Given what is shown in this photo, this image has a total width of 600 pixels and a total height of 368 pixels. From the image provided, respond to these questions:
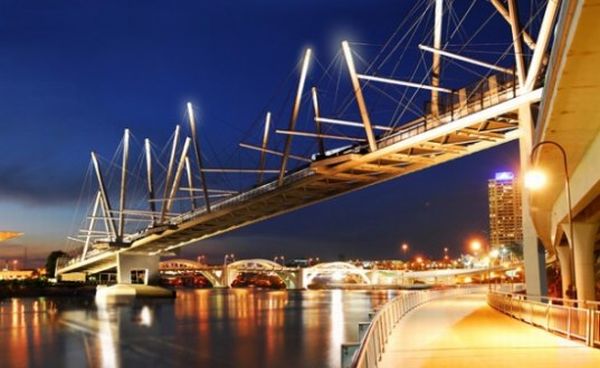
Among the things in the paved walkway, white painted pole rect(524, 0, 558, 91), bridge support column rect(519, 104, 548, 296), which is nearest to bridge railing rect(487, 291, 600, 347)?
the paved walkway

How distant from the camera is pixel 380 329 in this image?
53.0ft

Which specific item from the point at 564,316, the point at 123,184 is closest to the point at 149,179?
the point at 123,184

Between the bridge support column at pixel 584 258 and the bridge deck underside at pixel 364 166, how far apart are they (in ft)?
19.0

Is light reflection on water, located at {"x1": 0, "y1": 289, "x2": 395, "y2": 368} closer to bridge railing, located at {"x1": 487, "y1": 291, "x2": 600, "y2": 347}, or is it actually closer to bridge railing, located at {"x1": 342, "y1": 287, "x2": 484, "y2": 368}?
bridge railing, located at {"x1": 342, "y1": 287, "x2": 484, "y2": 368}

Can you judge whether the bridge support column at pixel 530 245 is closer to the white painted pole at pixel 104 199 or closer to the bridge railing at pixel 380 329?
the bridge railing at pixel 380 329

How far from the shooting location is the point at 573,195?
80.3 ft

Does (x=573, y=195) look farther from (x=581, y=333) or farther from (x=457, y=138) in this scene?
(x=457, y=138)

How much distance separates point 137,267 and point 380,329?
295ft

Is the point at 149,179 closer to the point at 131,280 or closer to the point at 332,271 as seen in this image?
the point at 131,280

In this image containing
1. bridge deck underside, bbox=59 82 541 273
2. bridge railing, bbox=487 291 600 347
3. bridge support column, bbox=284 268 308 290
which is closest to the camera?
bridge railing, bbox=487 291 600 347

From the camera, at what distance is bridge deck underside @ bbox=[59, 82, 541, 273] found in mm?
36500

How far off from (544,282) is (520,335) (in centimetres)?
1056

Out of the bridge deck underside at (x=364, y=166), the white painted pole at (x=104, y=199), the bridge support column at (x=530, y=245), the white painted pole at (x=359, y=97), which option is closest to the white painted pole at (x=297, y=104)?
the bridge deck underside at (x=364, y=166)

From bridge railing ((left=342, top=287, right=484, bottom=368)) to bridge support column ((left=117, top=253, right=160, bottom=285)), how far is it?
48938 mm
